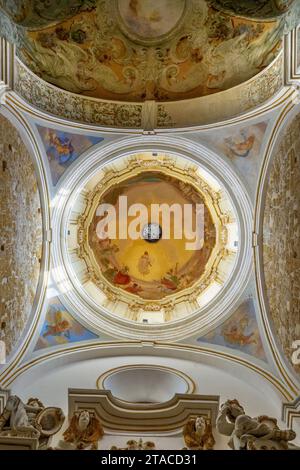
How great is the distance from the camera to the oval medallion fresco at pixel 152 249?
1639 cm

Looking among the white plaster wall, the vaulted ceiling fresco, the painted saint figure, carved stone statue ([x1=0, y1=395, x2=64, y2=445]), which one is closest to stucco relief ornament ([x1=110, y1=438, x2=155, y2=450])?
the white plaster wall

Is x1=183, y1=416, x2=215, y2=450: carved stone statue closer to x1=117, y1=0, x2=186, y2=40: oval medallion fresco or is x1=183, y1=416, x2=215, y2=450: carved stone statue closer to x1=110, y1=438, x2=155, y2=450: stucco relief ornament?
x1=110, y1=438, x2=155, y2=450: stucco relief ornament

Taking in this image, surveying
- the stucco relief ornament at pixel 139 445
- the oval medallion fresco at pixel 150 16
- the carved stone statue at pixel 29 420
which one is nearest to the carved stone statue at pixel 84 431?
the carved stone statue at pixel 29 420

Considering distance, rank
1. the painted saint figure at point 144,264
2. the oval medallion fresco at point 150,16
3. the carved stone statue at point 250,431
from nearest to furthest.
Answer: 1. the carved stone statue at point 250,431
2. the oval medallion fresco at point 150,16
3. the painted saint figure at point 144,264

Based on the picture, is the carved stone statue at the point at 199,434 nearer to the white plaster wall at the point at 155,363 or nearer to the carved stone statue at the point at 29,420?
the white plaster wall at the point at 155,363

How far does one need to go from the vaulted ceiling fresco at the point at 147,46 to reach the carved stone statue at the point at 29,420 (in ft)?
25.2

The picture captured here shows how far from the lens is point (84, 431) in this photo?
943cm

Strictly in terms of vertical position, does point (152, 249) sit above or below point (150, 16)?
below

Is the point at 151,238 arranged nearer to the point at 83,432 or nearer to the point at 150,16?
the point at 150,16

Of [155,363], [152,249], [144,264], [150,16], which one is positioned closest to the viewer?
[150,16]

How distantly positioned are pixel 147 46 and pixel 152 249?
6984 mm

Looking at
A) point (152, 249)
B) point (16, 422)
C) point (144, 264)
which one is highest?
point (152, 249)

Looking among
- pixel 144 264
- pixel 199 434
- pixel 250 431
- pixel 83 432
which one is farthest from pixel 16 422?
pixel 144 264

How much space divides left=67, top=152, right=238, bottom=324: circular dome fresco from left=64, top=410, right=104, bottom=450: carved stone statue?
5214 millimetres
